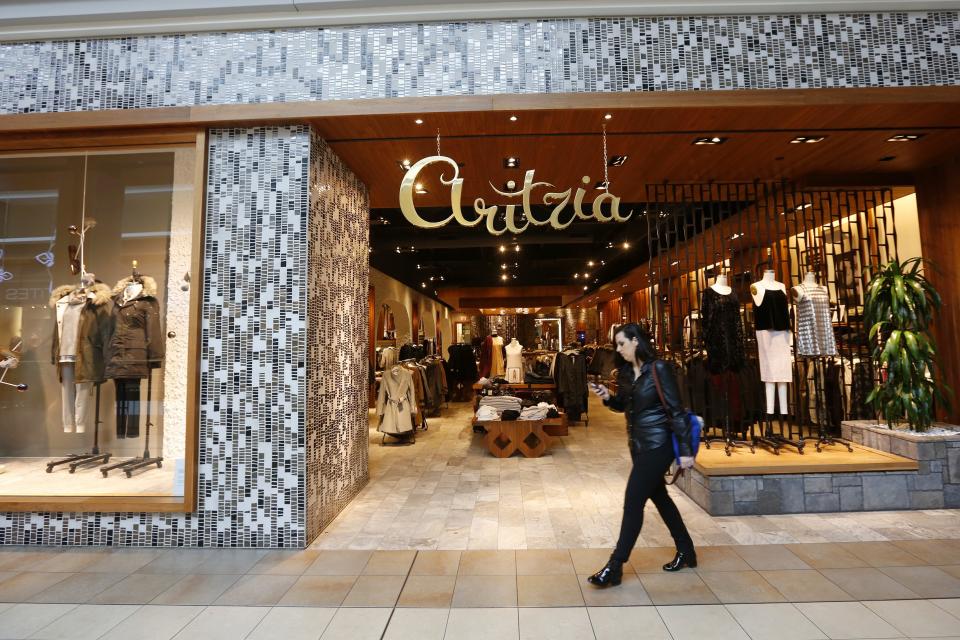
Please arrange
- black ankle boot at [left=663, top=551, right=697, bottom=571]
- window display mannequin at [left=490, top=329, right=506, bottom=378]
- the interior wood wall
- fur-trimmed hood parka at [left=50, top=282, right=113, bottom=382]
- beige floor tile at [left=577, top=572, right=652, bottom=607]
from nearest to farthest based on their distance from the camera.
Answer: beige floor tile at [left=577, top=572, right=652, bottom=607], black ankle boot at [left=663, top=551, right=697, bottom=571], fur-trimmed hood parka at [left=50, top=282, right=113, bottom=382], the interior wood wall, window display mannequin at [left=490, top=329, right=506, bottom=378]

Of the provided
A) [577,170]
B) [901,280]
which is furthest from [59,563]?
[901,280]

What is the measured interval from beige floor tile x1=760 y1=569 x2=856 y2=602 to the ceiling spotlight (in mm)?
3905

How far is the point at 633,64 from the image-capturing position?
12.4 feet

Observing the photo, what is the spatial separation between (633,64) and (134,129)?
407 centimetres

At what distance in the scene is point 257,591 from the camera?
9.55 feet

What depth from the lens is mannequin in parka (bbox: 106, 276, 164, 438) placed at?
4.03m

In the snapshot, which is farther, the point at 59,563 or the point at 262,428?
the point at 262,428

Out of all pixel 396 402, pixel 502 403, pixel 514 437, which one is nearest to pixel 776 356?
pixel 514 437

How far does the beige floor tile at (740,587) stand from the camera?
2.71 m

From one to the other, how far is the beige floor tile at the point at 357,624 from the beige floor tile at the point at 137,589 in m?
1.23

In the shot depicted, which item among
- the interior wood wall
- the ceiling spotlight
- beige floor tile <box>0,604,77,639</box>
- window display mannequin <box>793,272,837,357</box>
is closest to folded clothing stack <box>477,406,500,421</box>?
window display mannequin <box>793,272,837,357</box>

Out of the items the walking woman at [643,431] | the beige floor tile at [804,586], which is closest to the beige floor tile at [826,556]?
the beige floor tile at [804,586]

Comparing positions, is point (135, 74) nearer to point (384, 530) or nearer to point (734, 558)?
point (384, 530)

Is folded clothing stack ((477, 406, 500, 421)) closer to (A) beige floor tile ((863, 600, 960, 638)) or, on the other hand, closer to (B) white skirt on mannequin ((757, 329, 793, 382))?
(B) white skirt on mannequin ((757, 329, 793, 382))
